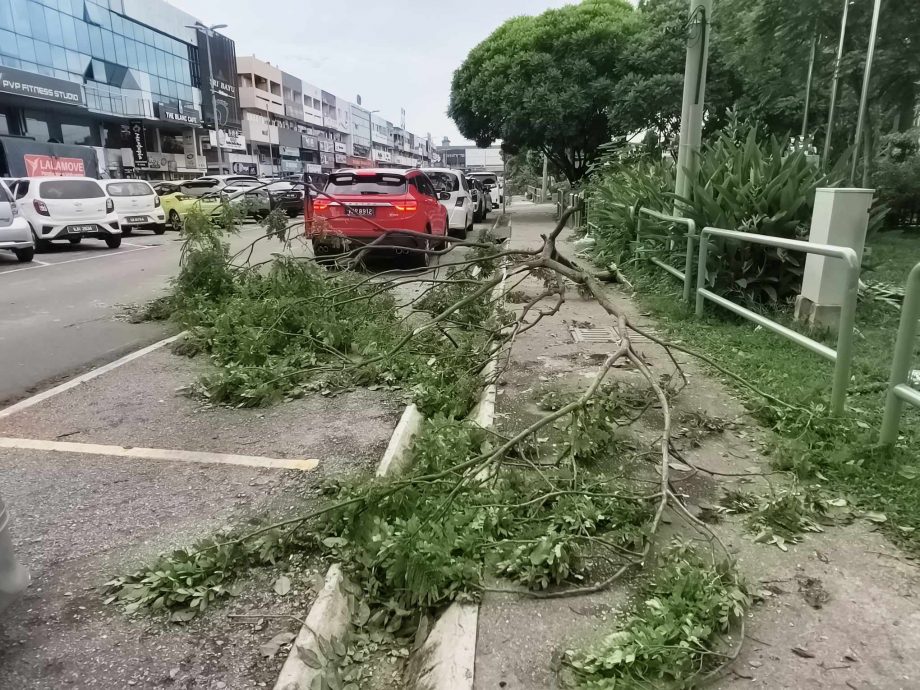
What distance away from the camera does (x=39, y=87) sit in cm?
3266

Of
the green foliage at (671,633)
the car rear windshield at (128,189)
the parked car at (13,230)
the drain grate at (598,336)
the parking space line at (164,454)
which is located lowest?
the parking space line at (164,454)

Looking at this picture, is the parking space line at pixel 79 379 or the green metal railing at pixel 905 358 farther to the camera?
the parking space line at pixel 79 379

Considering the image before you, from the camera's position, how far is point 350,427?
4691mm

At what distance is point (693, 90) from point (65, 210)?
13665 mm

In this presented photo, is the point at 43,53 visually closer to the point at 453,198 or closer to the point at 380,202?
the point at 453,198

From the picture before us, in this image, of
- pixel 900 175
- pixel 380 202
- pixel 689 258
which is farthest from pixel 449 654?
pixel 900 175

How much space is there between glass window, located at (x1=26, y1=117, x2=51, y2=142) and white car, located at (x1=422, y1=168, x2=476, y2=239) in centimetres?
2764

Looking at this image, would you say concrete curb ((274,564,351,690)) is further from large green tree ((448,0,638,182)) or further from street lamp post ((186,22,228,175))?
street lamp post ((186,22,228,175))

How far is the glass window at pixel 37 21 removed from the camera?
1319 inches

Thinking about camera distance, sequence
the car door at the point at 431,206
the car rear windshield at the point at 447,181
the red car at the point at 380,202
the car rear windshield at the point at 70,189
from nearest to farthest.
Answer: the red car at the point at 380,202 < the car door at the point at 431,206 < the car rear windshield at the point at 70,189 < the car rear windshield at the point at 447,181

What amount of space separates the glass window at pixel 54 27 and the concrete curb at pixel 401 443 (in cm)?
4023

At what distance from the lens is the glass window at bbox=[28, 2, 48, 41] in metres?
33.5

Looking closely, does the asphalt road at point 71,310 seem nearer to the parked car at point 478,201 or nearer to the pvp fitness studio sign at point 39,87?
the parked car at point 478,201

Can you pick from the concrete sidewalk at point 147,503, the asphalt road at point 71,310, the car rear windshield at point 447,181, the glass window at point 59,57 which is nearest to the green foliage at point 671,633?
the concrete sidewalk at point 147,503
